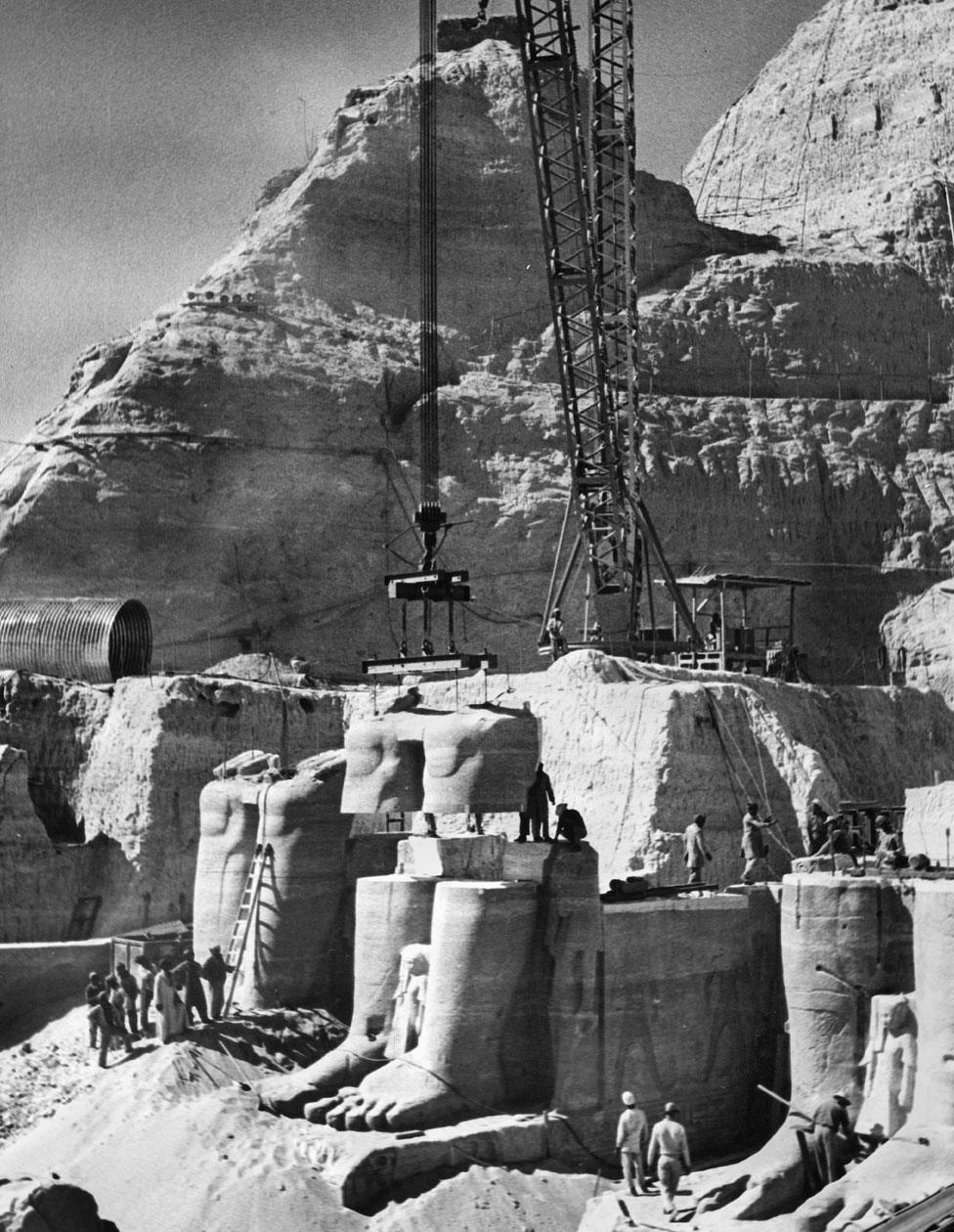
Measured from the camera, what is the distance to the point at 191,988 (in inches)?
1153

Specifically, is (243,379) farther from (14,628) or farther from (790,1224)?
(790,1224)

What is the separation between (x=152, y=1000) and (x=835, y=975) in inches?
389

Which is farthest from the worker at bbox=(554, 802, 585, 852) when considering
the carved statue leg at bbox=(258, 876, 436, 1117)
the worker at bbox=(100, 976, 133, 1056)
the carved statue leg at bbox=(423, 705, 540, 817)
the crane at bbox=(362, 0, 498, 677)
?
the crane at bbox=(362, 0, 498, 677)

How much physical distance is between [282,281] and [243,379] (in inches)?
167

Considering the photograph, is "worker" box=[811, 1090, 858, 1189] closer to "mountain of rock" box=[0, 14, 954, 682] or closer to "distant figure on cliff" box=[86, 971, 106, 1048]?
"distant figure on cliff" box=[86, 971, 106, 1048]

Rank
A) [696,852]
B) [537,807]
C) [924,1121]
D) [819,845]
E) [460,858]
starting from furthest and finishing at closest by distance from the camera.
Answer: [819,845], [696,852], [460,858], [537,807], [924,1121]

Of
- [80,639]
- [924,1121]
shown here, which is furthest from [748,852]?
[80,639]

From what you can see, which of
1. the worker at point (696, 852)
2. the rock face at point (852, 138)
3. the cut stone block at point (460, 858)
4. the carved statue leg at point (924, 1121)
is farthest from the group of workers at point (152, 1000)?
the rock face at point (852, 138)

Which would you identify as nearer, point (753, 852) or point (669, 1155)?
point (669, 1155)

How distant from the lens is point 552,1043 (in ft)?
88.5

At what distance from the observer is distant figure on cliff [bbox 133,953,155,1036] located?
29625 mm

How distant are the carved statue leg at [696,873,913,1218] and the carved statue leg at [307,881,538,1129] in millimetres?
3305

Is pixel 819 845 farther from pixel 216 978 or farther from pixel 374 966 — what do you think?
pixel 216 978

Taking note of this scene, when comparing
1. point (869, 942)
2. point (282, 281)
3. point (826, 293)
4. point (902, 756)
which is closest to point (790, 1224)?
point (869, 942)
